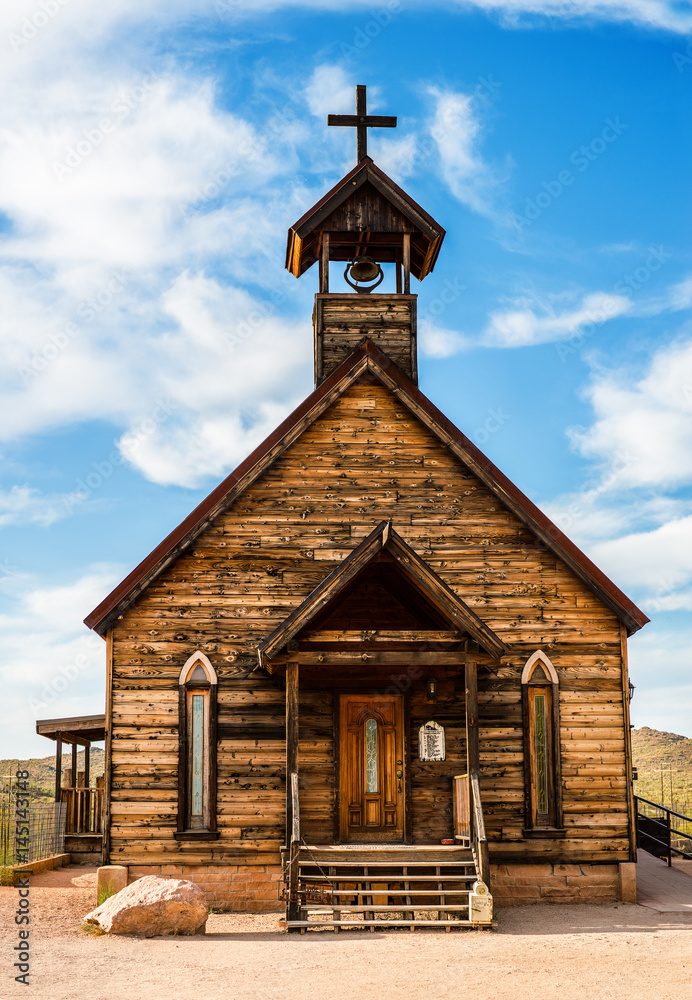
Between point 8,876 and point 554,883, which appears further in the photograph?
point 8,876

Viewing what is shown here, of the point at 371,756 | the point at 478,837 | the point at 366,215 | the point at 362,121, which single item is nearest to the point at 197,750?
the point at 371,756

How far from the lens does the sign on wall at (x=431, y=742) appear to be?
46.0ft

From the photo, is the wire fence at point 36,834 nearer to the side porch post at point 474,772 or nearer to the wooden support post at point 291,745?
the wooden support post at point 291,745

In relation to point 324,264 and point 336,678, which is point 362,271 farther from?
point 336,678

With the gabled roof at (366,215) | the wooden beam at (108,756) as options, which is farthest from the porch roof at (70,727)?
the gabled roof at (366,215)

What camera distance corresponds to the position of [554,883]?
Answer: 13695 millimetres

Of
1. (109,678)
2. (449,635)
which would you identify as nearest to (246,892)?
A: (109,678)

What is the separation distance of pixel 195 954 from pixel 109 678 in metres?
5.08

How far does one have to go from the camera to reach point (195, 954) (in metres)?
9.65

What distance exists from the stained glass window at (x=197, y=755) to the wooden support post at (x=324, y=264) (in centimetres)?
720

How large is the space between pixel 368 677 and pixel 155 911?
4819 mm

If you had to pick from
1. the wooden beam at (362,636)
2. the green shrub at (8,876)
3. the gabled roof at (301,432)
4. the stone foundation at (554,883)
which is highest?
the gabled roof at (301,432)

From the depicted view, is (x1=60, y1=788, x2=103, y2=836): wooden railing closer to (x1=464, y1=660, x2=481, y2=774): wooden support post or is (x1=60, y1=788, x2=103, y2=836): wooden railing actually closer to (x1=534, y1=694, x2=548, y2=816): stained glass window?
(x1=534, y1=694, x2=548, y2=816): stained glass window

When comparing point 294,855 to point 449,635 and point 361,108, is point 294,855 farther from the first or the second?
point 361,108
